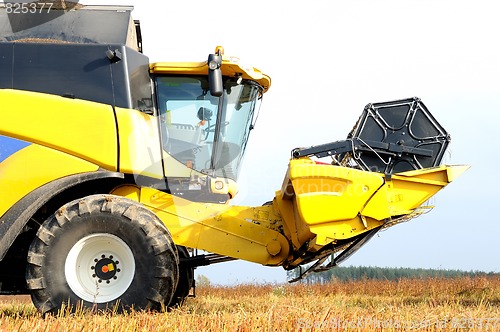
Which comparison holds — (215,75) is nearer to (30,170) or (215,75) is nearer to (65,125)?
(65,125)

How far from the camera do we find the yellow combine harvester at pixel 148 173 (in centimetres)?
522

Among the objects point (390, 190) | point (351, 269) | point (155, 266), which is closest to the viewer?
point (155, 266)

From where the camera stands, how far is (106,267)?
5.32 m

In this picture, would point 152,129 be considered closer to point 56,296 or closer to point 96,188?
point 96,188

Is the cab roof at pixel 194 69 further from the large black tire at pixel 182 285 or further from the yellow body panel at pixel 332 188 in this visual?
the large black tire at pixel 182 285

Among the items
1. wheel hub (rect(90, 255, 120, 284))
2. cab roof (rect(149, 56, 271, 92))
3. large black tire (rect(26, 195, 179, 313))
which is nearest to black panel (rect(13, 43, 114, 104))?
cab roof (rect(149, 56, 271, 92))

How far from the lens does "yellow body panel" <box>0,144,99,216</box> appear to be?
549 cm

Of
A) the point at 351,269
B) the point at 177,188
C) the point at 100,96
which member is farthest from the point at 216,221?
the point at 351,269

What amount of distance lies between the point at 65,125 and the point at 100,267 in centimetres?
131

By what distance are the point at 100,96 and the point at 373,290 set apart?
30.9ft

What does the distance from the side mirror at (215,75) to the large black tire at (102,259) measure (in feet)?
3.94

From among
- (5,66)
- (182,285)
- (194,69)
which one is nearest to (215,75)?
(194,69)

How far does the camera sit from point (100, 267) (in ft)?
17.5

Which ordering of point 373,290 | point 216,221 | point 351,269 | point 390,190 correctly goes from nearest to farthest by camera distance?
point 390,190 → point 216,221 → point 373,290 → point 351,269
